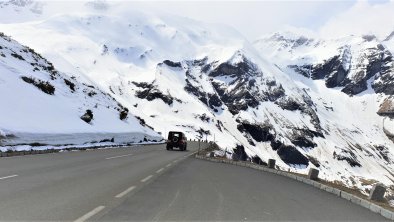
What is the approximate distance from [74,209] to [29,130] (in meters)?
23.3

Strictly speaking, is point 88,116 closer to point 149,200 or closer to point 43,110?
point 43,110

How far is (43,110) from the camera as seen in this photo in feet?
127

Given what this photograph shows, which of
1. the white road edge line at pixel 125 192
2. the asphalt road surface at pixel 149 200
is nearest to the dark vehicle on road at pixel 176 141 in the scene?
the asphalt road surface at pixel 149 200

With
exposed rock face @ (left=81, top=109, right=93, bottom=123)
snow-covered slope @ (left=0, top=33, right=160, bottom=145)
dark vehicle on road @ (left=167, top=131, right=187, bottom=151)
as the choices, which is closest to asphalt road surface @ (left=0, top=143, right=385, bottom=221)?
snow-covered slope @ (left=0, top=33, right=160, bottom=145)

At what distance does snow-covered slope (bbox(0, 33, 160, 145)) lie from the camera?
32.1 meters

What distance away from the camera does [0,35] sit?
2361 inches

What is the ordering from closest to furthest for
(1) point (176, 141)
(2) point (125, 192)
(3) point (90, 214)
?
(3) point (90, 214), (2) point (125, 192), (1) point (176, 141)

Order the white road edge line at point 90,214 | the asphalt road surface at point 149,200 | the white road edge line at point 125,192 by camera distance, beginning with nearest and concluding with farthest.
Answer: the white road edge line at point 90,214
the asphalt road surface at point 149,200
the white road edge line at point 125,192

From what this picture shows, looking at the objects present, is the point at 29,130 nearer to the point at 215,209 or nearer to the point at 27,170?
the point at 27,170

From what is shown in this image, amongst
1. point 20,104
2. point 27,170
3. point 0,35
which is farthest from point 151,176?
point 0,35

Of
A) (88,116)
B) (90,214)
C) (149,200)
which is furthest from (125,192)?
(88,116)

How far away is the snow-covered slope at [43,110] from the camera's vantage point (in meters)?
32.1

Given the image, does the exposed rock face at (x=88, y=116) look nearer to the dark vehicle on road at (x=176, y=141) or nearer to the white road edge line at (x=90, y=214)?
the dark vehicle on road at (x=176, y=141)

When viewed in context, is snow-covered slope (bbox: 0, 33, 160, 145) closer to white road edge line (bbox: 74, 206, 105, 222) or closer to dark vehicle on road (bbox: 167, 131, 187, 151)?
dark vehicle on road (bbox: 167, 131, 187, 151)
